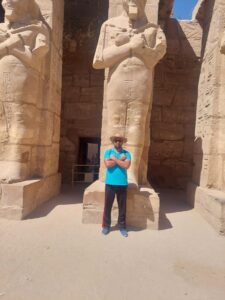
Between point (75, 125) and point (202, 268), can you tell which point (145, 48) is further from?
point (75, 125)

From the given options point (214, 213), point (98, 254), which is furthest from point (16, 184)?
point (214, 213)

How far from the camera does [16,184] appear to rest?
3559mm

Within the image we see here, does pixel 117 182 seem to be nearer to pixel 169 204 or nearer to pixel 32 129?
pixel 32 129

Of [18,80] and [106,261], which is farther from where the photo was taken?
[18,80]

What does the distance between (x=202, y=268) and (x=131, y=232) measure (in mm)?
1008

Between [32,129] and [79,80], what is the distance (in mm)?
3266

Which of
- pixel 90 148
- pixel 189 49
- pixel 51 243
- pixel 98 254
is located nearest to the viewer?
pixel 98 254

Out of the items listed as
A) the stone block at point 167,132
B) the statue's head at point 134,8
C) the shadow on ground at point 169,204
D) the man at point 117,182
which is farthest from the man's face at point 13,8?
the stone block at point 167,132

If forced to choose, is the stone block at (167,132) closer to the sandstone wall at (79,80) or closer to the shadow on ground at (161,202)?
A: the shadow on ground at (161,202)

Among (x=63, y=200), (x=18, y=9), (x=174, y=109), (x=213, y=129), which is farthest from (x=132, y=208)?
(x=174, y=109)

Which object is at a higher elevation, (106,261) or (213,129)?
(213,129)

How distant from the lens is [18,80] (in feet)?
12.3

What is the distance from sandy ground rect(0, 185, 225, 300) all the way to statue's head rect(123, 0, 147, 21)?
9.59ft

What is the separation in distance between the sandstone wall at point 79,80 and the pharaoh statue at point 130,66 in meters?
3.06
